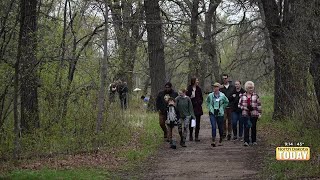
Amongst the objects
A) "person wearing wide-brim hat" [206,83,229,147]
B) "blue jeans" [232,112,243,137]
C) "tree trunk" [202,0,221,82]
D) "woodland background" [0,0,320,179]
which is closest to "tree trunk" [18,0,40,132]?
"woodland background" [0,0,320,179]

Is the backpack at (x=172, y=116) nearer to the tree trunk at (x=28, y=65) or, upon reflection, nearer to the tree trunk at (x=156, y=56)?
the tree trunk at (x=28, y=65)

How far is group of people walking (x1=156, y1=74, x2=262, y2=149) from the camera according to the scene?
12.9 m

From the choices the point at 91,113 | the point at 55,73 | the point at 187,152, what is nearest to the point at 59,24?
the point at 55,73

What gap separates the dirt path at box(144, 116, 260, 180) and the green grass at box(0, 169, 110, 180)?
980 millimetres

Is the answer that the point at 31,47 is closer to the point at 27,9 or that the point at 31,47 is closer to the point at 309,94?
the point at 27,9

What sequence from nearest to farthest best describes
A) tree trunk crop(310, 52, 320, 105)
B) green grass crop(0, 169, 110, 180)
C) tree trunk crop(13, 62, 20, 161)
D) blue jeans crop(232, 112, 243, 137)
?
green grass crop(0, 169, 110, 180) → tree trunk crop(13, 62, 20, 161) → tree trunk crop(310, 52, 320, 105) → blue jeans crop(232, 112, 243, 137)

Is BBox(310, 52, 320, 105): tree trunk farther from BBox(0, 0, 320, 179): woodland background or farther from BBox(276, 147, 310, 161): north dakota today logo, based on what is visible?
BBox(276, 147, 310, 161): north dakota today logo

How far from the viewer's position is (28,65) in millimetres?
11906

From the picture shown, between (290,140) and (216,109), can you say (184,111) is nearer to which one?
(216,109)

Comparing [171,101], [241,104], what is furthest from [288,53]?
[171,101]

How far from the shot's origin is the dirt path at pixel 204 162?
10008 mm

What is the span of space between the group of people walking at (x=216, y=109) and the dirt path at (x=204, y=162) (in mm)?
372

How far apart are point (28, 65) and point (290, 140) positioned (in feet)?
21.8

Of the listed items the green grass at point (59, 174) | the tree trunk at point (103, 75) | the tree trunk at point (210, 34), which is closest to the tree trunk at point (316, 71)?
the green grass at point (59, 174)
